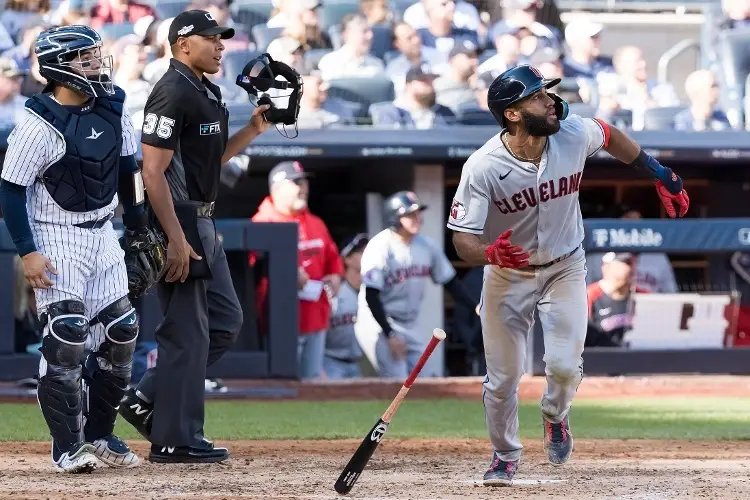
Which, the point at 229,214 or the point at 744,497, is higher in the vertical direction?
the point at 229,214

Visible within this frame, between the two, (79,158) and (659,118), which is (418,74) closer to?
(659,118)

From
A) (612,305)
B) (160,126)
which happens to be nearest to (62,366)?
(160,126)

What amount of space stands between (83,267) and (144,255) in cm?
31

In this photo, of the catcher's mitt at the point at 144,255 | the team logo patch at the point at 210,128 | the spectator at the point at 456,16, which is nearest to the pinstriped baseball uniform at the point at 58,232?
the catcher's mitt at the point at 144,255

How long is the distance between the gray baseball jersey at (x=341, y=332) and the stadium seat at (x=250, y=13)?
10.3 feet

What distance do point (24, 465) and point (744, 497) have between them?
2738 millimetres

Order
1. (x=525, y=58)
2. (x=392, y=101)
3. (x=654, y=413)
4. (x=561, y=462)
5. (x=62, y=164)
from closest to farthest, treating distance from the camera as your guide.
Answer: (x=62, y=164) → (x=561, y=462) → (x=654, y=413) → (x=392, y=101) → (x=525, y=58)

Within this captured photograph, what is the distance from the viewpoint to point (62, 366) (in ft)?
16.0

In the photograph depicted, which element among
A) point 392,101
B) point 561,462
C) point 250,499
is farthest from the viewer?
point 392,101

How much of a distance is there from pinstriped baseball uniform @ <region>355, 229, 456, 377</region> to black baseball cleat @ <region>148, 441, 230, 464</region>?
4.10m

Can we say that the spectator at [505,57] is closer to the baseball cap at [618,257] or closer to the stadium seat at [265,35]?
the stadium seat at [265,35]

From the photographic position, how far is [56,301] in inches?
192

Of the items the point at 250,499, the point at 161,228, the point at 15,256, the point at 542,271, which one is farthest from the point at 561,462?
the point at 15,256

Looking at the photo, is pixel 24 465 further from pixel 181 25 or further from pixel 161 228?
pixel 181 25
